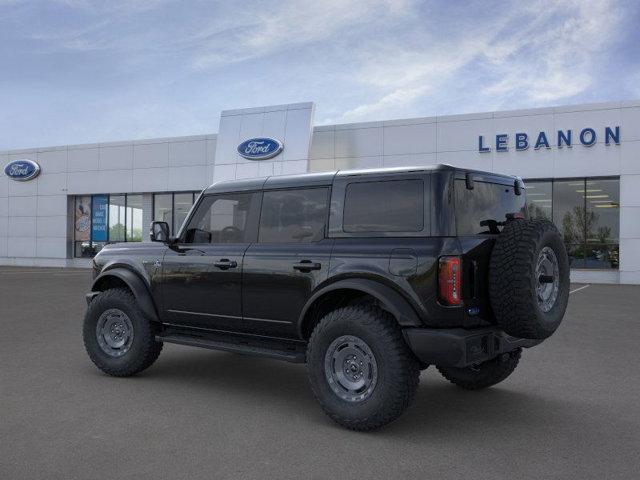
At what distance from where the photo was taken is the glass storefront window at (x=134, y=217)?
29234 millimetres

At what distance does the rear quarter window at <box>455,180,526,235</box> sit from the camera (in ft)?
15.5

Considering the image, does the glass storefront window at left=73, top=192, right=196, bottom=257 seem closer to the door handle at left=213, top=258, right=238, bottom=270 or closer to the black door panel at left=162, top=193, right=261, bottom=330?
the black door panel at left=162, top=193, right=261, bottom=330

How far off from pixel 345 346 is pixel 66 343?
195 inches

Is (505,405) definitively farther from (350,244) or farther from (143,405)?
(143,405)

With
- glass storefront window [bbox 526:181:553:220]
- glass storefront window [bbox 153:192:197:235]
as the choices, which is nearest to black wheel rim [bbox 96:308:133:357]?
glass storefront window [bbox 526:181:553:220]

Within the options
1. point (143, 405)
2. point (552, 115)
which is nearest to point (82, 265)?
point (552, 115)

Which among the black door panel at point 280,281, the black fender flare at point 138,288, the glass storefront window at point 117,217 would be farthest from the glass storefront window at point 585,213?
the glass storefront window at point 117,217

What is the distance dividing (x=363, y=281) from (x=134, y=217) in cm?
2639

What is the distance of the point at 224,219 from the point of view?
19.3 feet

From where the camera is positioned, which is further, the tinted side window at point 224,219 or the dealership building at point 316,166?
the dealership building at point 316,166

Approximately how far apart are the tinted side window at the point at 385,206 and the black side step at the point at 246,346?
1.11 meters

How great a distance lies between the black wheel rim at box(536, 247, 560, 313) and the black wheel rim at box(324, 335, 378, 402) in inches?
54.0

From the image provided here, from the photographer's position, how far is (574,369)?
6738 millimetres

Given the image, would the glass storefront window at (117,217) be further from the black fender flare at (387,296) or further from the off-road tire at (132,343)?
the black fender flare at (387,296)
